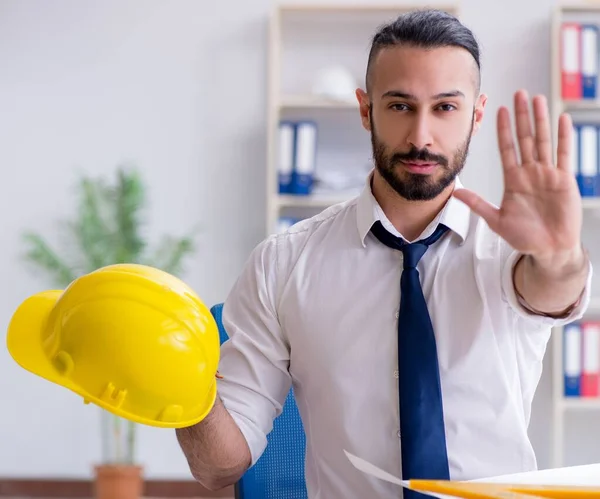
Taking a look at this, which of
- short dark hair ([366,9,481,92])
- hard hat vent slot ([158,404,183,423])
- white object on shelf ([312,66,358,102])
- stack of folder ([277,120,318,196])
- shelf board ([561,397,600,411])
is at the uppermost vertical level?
white object on shelf ([312,66,358,102])

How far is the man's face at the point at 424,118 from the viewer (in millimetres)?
1450

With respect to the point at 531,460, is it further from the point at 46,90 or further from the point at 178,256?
the point at 46,90

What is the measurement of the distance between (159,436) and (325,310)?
114 inches

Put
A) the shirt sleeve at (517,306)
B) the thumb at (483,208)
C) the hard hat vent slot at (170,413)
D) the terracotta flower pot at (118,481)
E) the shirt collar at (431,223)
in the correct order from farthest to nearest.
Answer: the terracotta flower pot at (118,481) < the shirt collar at (431,223) < the shirt sleeve at (517,306) < the thumb at (483,208) < the hard hat vent slot at (170,413)

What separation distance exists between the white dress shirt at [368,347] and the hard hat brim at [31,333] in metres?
0.44

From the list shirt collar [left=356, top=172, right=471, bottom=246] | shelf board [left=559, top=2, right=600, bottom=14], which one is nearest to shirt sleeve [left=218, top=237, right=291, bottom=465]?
shirt collar [left=356, top=172, right=471, bottom=246]

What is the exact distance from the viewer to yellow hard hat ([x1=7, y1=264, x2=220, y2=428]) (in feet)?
3.36

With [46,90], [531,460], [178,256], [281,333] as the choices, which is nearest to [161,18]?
[46,90]

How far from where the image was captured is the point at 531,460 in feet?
4.77

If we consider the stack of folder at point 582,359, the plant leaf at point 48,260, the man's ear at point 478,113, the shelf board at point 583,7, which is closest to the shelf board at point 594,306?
the stack of folder at point 582,359

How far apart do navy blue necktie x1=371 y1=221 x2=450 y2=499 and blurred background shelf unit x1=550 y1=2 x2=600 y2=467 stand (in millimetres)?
2464

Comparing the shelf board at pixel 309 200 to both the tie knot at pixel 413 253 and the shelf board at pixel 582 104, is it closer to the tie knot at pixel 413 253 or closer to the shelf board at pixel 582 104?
the shelf board at pixel 582 104

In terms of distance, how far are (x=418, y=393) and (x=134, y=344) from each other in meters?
0.55

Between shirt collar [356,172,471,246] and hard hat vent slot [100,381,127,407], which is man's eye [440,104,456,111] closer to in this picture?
shirt collar [356,172,471,246]
